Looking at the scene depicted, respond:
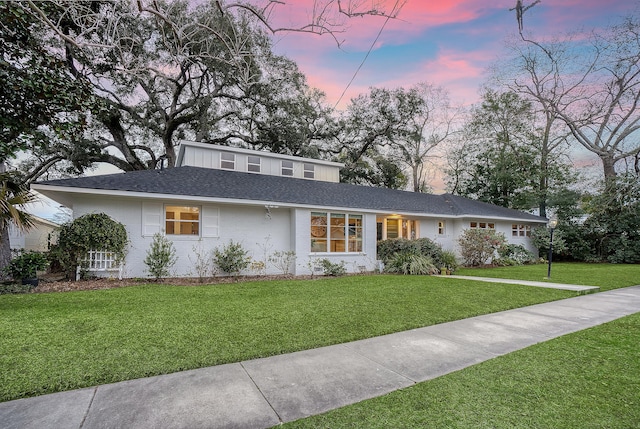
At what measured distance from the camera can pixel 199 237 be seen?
10.5 m

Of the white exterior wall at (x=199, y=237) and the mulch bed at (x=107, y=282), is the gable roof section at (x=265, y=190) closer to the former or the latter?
the white exterior wall at (x=199, y=237)

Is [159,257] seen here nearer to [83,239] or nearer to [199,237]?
[199,237]

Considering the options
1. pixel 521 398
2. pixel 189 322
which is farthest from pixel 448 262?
pixel 189 322

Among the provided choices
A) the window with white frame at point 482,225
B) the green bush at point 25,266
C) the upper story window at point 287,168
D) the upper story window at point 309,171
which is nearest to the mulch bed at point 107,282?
the green bush at point 25,266

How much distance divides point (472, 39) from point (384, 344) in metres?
8.17

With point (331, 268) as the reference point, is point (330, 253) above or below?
above

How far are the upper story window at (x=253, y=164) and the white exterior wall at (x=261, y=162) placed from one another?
119mm

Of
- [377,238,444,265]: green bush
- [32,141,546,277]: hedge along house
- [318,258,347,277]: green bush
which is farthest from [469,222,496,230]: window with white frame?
[318,258,347,277]: green bush

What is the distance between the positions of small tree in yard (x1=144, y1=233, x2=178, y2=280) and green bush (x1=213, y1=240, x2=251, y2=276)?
1.37 meters

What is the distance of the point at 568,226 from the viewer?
66.8 ft

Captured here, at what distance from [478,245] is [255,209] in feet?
37.1

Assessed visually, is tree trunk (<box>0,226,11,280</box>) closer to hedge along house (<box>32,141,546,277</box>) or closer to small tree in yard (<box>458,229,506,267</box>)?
hedge along house (<box>32,141,546,277</box>)

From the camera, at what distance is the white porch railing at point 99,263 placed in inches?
340

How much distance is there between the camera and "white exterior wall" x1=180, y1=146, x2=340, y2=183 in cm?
1400
